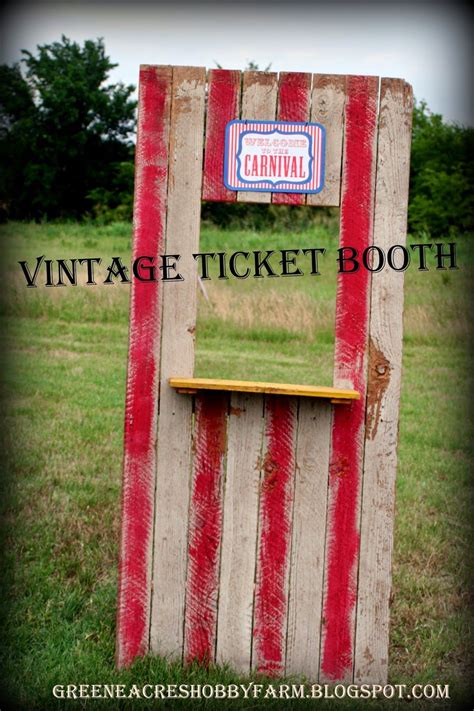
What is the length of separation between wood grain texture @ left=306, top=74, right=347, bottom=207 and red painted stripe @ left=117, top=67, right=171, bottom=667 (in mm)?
569

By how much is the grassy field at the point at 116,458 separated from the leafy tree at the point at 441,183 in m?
6.44

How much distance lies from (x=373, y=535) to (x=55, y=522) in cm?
228

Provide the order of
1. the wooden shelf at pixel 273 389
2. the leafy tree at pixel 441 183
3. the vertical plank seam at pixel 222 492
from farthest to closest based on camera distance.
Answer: the leafy tree at pixel 441 183 → the vertical plank seam at pixel 222 492 → the wooden shelf at pixel 273 389

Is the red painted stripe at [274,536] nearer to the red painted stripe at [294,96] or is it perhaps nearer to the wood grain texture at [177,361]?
the wood grain texture at [177,361]

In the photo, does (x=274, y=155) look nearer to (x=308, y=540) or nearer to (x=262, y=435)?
(x=262, y=435)

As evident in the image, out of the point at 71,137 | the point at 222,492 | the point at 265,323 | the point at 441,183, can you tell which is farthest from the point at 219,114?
the point at 71,137

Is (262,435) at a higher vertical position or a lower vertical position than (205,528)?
higher

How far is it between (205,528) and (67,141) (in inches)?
1147

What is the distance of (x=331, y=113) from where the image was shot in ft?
10.6

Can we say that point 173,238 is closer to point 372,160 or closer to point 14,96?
point 372,160

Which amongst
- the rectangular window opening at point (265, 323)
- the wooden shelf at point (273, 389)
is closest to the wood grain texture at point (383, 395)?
the wooden shelf at point (273, 389)

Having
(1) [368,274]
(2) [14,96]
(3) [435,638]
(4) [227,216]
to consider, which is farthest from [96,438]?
(2) [14,96]

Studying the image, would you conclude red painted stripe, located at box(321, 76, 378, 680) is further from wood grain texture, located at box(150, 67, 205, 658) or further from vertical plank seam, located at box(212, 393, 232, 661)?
wood grain texture, located at box(150, 67, 205, 658)

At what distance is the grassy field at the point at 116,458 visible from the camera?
3619 mm
